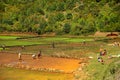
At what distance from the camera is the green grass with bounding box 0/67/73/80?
28797 mm

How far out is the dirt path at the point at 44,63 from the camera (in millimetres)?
34572

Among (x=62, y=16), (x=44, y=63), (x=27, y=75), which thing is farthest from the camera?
(x=62, y=16)

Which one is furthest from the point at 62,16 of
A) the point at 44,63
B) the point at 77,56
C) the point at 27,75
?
the point at 27,75

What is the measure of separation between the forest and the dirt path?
124 ft

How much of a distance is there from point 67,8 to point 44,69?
57.7 metres

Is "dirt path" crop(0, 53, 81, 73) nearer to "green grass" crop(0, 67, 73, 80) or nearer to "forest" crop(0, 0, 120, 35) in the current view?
"green grass" crop(0, 67, 73, 80)

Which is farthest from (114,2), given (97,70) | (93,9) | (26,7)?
(97,70)

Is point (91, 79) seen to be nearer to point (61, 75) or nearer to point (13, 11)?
point (61, 75)

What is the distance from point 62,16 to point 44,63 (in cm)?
4892

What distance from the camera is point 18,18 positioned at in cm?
8850

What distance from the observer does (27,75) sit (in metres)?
30.4

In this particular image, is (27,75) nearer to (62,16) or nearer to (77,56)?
(77,56)

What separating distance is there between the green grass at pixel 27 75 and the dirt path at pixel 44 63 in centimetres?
201

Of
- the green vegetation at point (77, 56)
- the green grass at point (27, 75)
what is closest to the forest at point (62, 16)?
the green vegetation at point (77, 56)
